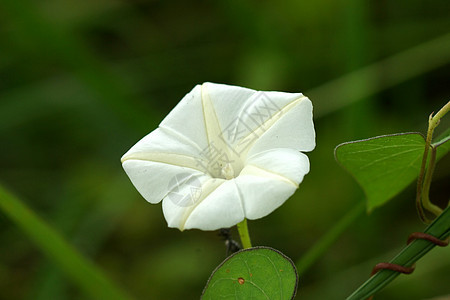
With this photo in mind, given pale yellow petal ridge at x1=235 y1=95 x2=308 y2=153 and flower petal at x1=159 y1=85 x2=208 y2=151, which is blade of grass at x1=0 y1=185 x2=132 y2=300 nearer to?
flower petal at x1=159 y1=85 x2=208 y2=151

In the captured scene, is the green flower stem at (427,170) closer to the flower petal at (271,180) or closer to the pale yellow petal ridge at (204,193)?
the flower petal at (271,180)

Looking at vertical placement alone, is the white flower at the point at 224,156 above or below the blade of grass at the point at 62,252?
above

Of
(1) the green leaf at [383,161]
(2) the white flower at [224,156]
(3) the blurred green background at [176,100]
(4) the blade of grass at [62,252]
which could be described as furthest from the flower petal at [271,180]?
(3) the blurred green background at [176,100]

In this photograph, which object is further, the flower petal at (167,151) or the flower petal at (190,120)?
the flower petal at (190,120)

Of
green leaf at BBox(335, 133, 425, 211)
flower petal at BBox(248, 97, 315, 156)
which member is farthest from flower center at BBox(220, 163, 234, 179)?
green leaf at BBox(335, 133, 425, 211)

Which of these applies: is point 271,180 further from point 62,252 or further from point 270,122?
point 62,252

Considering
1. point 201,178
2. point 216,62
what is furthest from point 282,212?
point 201,178

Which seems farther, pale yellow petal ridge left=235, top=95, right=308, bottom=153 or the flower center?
the flower center
